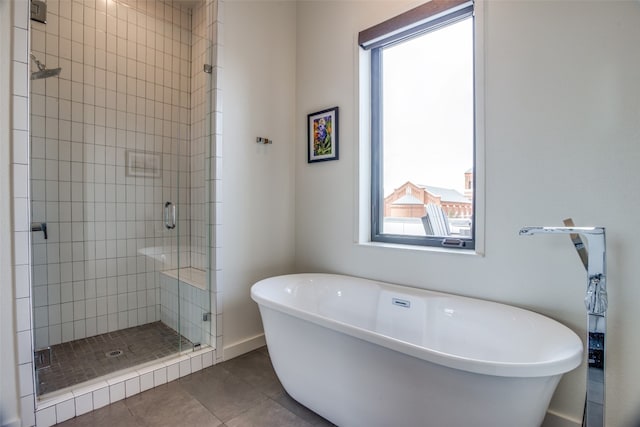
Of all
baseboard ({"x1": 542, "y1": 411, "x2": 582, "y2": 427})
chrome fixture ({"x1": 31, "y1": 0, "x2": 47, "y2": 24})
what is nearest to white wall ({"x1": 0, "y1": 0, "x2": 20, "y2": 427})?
chrome fixture ({"x1": 31, "y1": 0, "x2": 47, "y2": 24})

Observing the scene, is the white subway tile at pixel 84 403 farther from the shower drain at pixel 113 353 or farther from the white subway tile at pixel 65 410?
the shower drain at pixel 113 353

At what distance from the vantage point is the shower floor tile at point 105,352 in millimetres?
1724

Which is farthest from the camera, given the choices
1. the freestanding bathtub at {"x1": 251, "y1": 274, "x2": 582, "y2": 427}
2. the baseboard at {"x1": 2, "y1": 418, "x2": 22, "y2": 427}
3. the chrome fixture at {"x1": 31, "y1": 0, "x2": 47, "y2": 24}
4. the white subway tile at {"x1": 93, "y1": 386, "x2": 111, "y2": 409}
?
the white subway tile at {"x1": 93, "y1": 386, "x2": 111, "y2": 409}

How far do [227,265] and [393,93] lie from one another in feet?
5.79

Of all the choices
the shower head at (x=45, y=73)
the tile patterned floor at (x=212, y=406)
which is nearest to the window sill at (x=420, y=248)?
the tile patterned floor at (x=212, y=406)

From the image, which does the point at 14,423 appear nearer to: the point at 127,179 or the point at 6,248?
the point at 6,248

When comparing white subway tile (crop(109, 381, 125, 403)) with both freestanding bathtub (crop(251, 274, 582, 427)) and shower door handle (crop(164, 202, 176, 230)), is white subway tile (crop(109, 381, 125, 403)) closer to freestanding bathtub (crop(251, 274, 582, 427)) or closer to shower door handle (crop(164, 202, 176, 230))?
freestanding bathtub (crop(251, 274, 582, 427))

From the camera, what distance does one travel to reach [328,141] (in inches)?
96.7

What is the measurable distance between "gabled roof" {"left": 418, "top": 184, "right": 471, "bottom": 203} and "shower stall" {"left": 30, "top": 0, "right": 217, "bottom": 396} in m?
1.54

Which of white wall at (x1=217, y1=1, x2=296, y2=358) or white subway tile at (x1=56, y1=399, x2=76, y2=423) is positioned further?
white wall at (x1=217, y1=1, x2=296, y2=358)

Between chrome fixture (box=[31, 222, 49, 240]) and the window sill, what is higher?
chrome fixture (box=[31, 222, 49, 240])

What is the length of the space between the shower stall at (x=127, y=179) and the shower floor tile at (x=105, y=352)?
0.01 m

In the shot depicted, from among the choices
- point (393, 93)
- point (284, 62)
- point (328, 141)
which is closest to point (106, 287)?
point (328, 141)

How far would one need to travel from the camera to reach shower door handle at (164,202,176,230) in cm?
240
